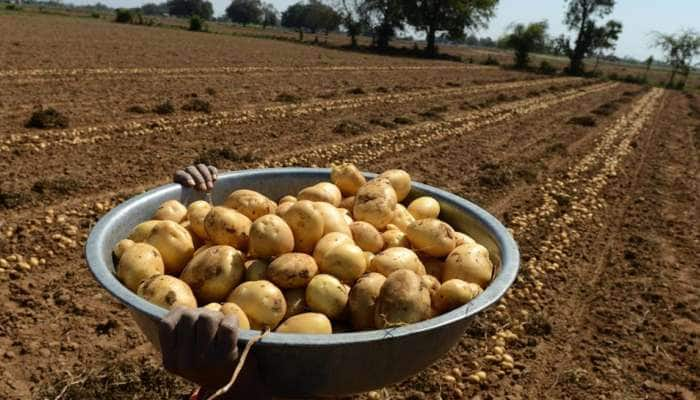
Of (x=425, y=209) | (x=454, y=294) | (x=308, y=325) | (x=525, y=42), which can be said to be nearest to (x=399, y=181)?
(x=425, y=209)

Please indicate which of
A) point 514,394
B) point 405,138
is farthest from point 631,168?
point 514,394

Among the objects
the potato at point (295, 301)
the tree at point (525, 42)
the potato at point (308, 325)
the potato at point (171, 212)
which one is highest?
the tree at point (525, 42)

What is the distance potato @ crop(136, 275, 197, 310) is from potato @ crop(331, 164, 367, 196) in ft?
3.99

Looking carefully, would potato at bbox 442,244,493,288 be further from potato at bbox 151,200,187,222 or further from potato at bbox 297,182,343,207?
potato at bbox 151,200,187,222

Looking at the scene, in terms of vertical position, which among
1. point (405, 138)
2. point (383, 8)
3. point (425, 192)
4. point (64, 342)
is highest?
point (383, 8)

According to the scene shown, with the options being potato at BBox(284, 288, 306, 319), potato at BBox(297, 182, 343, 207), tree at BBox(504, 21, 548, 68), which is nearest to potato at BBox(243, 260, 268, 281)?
potato at BBox(284, 288, 306, 319)

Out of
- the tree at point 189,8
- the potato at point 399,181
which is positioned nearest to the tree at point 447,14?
the potato at point 399,181

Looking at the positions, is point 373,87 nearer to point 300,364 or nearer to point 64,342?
point 64,342

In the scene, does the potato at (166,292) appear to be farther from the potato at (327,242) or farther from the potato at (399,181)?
the potato at (399,181)

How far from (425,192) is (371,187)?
22.2 inches

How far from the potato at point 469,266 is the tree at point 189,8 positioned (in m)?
154

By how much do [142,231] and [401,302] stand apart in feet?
4.09

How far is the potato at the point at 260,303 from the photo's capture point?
191 centimetres

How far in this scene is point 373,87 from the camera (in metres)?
19.5
